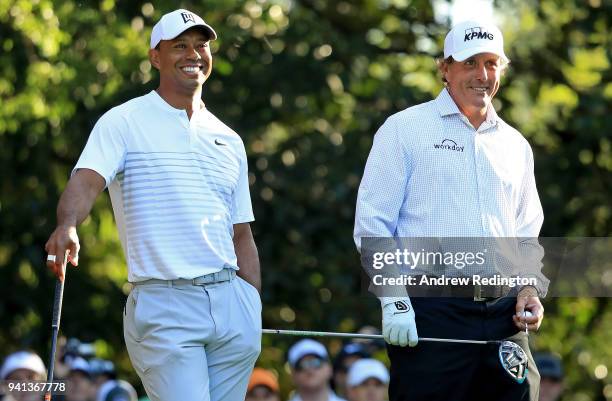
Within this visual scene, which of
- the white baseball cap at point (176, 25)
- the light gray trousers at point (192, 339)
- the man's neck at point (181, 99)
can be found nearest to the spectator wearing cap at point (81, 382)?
the light gray trousers at point (192, 339)

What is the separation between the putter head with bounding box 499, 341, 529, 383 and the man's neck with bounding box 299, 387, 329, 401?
3.25 metres

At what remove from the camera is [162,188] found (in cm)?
578

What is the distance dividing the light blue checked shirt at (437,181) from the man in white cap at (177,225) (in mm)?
634

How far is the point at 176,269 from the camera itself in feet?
18.8

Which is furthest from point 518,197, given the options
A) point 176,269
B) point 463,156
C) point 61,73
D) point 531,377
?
point 61,73

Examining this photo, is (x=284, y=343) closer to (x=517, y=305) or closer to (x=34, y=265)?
(x=34, y=265)

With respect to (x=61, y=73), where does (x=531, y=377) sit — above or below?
below

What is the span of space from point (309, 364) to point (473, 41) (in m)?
3.78

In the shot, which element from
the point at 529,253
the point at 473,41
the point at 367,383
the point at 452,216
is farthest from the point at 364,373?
the point at 473,41

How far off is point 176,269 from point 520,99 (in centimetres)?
870

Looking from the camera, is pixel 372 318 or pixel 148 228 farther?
pixel 372 318

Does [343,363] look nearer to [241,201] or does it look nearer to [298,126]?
[241,201]

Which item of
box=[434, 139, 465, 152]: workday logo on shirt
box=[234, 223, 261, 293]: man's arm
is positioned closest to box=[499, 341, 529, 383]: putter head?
box=[434, 139, 465, 152]: workday logo on shirt

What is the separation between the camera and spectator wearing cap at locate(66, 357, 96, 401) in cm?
934
